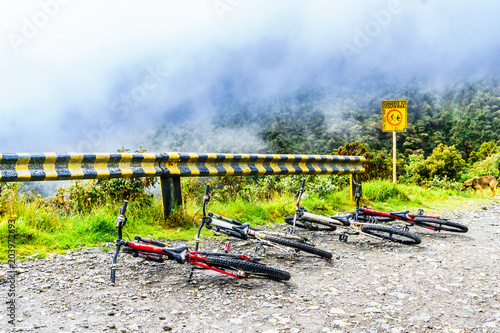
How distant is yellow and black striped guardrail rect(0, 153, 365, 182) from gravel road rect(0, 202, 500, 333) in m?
1.01

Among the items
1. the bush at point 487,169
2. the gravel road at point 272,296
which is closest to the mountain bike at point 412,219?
the gravel road at point 272,296

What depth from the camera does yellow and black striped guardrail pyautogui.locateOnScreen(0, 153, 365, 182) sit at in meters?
4.23

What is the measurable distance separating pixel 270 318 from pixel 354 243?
2636 mm

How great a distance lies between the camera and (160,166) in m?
5.17

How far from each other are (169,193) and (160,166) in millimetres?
391

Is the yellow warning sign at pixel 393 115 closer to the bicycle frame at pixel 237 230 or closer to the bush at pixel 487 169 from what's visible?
the bicycle frame at pixel 237 230

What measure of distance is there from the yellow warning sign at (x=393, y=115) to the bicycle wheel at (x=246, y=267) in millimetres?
7832

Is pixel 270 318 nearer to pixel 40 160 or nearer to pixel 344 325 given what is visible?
pixel 344 325

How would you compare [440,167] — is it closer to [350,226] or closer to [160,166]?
[350,226]

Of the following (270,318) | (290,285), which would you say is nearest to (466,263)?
(290,285)

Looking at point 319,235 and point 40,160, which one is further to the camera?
point 319,235

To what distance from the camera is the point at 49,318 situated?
251cm

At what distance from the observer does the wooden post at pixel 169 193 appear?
207 inches

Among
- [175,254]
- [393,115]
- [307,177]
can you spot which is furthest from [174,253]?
[393,115]
